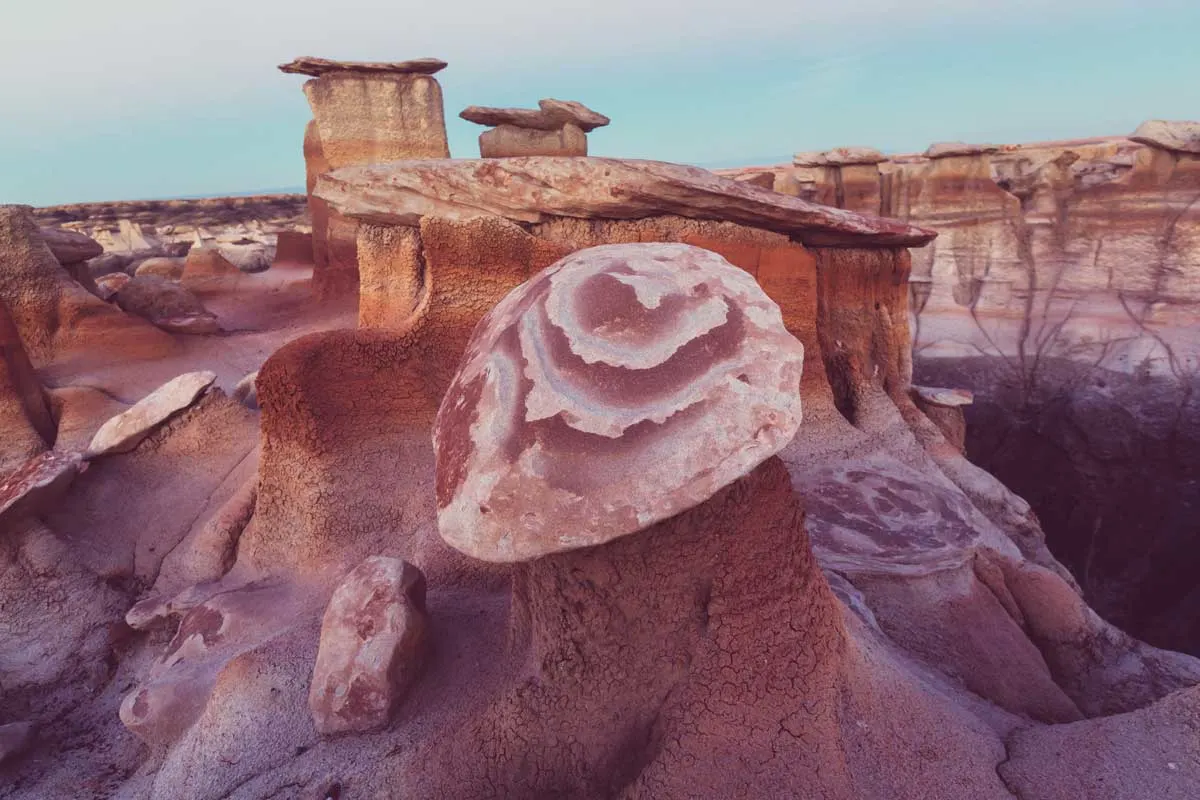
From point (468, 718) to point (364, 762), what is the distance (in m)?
0.29

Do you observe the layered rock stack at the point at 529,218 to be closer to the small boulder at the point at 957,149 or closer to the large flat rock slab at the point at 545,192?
the large flat rock slab at the point at 545,192

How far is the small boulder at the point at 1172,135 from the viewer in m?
7.24

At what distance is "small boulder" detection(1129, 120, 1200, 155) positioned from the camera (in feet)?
23.8

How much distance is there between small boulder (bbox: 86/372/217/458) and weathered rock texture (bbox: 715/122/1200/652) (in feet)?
27.1

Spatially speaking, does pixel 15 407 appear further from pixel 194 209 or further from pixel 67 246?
pixel 194 209

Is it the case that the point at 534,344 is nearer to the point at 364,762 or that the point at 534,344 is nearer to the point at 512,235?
the point at 364,762

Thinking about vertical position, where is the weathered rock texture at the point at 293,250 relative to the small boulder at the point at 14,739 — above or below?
above

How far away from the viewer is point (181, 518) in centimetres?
366

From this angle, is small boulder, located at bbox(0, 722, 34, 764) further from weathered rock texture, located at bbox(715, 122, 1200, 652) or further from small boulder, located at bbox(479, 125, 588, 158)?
weathered rock texture, located at bbox(715, 122, 1200, 652)

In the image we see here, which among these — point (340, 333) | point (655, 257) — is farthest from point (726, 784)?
point (340, 333)

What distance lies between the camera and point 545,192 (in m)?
3.29

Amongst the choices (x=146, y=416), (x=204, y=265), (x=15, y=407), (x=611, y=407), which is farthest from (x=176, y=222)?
(x=611, y=407)

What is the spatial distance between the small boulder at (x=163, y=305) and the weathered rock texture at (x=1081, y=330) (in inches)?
303

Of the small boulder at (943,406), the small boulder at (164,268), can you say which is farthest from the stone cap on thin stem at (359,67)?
the small boulder at (943,406)
